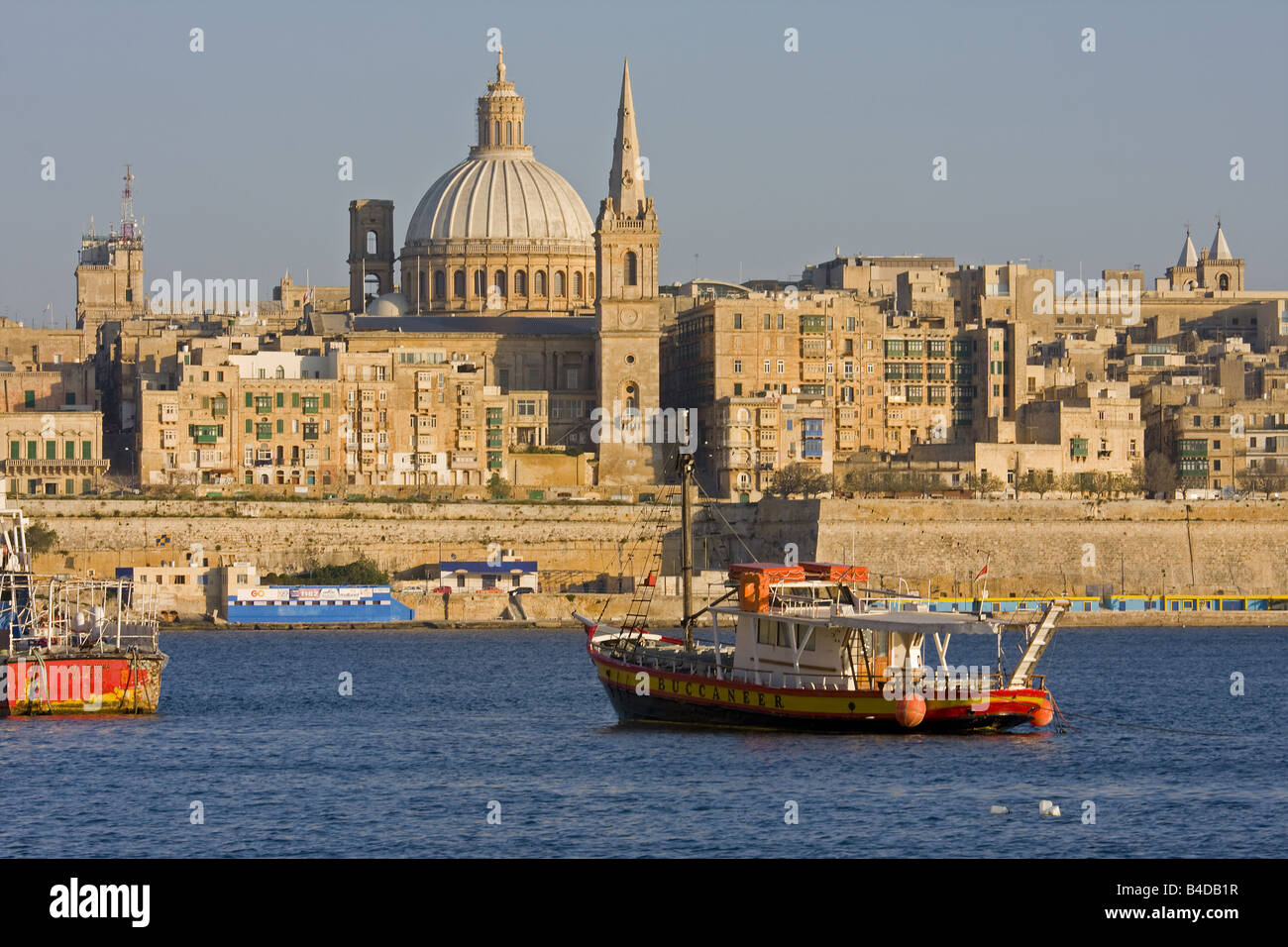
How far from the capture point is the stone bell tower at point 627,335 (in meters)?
93.8

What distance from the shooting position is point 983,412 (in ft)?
329

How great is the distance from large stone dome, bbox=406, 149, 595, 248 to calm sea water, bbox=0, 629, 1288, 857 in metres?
61.5

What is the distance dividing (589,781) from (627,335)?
62.1 meters

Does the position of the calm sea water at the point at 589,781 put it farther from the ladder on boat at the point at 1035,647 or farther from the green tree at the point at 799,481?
the green tree at the point at 799,481

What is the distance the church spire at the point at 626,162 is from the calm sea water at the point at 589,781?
50.5 metres

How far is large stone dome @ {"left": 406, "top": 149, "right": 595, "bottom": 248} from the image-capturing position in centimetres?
11119

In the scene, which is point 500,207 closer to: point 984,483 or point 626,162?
point 626,162

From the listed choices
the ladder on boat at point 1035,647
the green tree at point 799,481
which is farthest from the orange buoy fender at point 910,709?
the green tree at point 799,481

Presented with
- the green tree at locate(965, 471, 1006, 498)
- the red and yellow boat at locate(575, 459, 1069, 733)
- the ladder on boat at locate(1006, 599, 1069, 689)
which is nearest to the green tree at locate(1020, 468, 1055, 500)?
the green tree at locate(965, 471, 1006, 498)

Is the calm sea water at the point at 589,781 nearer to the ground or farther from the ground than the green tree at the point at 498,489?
nearer to the ground

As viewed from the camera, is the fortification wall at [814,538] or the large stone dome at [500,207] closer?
the fortification wall at [814,538]
